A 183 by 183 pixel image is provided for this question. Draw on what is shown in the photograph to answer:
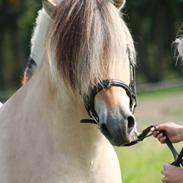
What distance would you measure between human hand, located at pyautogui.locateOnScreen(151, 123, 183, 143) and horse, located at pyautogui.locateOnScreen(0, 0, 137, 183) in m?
0.32

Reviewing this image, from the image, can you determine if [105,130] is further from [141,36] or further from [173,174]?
[141,36]

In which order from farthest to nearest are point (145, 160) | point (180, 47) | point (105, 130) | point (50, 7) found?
point (145, 160) → point (50, 7) → point (105, 130) → point (180, 47)

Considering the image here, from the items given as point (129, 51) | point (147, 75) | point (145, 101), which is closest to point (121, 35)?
point (129, 51)

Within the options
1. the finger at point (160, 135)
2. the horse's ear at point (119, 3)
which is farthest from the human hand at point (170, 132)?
the horse's ear at point (119, 3)

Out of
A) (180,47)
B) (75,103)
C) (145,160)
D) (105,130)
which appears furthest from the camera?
(145,160)

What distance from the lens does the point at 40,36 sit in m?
4.85

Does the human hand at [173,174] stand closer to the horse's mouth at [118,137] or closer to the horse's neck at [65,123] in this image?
the horse's mouth at [118,137]

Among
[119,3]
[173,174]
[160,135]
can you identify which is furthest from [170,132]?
[119,3]

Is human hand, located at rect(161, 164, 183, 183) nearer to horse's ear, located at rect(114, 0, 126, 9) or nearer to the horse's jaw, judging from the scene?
the horse's jaw

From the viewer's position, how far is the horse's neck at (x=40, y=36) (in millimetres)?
4656

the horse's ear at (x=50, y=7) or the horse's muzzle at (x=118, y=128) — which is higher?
the horse's ear at (x=50, y=7)

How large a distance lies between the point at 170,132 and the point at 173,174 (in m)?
0.45

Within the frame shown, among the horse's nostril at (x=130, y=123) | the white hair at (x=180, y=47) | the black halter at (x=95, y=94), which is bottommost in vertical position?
the horse's nostril at (x=130, y=123)

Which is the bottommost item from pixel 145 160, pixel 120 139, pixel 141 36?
pixel 141 36
